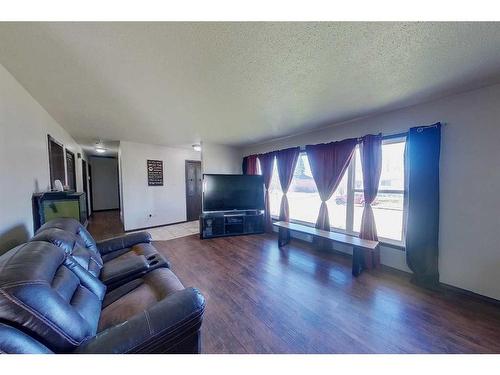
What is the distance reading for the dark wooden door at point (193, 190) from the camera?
221 inches

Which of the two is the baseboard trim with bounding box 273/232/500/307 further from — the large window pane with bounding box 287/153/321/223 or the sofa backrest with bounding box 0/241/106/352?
the sofa backrest with bounding box 0/241/106/352

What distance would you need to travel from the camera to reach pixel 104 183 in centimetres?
745

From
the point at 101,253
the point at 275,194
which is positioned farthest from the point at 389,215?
the point at 101,253

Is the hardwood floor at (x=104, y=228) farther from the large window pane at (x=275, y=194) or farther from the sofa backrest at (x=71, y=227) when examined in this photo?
the large window pane at (x=275, y=194)

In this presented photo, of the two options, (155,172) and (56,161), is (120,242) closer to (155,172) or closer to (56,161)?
(56,161)

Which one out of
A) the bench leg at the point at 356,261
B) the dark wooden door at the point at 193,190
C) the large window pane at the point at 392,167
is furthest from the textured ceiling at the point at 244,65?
the dark wooden door at the point at 193,190

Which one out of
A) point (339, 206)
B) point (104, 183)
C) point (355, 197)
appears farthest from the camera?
point (104, 183)

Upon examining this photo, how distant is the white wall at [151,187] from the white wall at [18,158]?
88.0 inches

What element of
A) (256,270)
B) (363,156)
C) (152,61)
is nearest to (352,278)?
(256,270)

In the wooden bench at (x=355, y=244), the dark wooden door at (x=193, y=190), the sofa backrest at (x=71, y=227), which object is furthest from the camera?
the dark wooden door at (x=193, y=190)

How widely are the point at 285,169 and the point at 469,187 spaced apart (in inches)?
102

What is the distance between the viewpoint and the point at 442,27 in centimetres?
113

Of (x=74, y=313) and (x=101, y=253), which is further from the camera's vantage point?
(x=101, y=253)

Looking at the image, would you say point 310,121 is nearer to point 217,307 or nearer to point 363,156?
point 363,156
